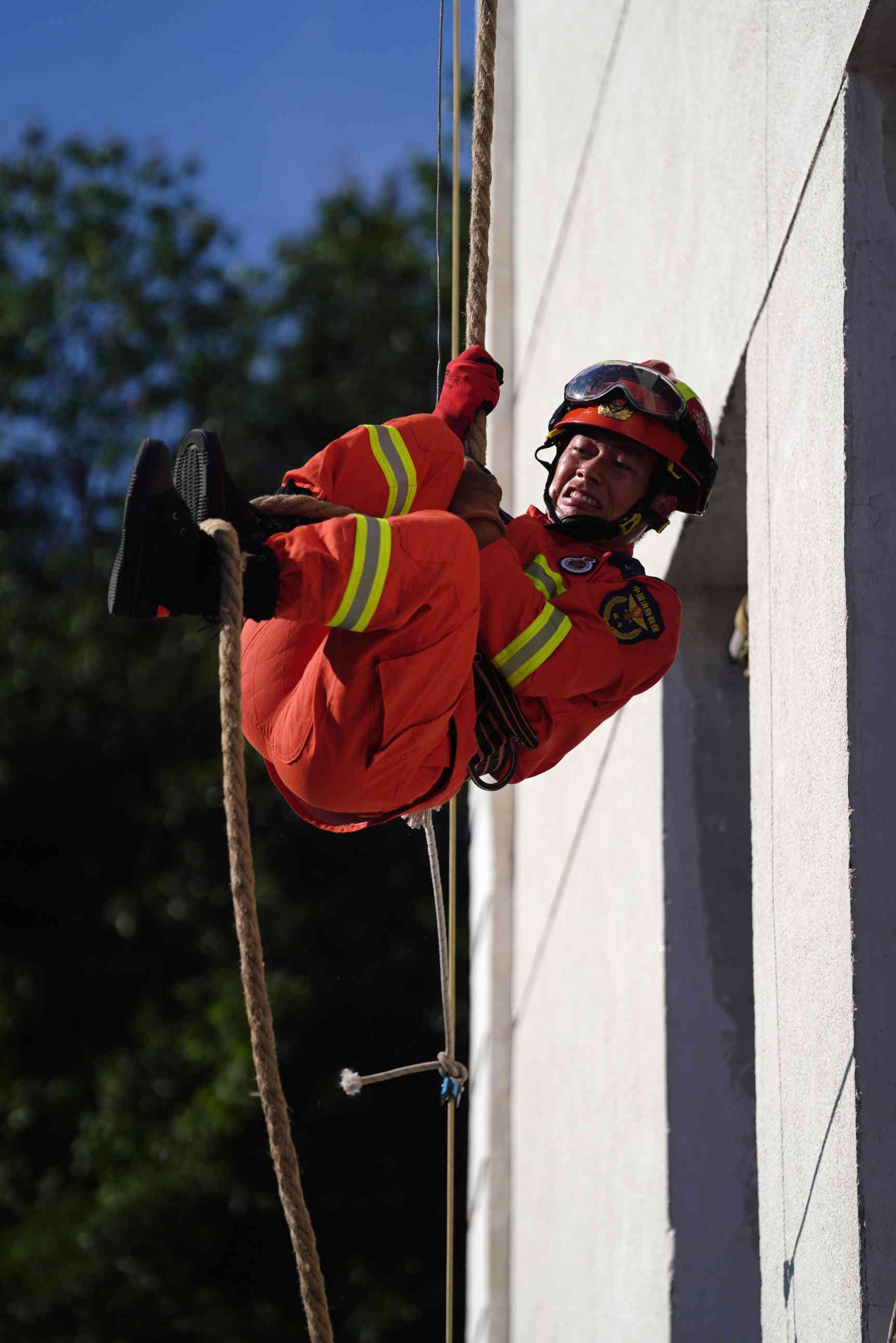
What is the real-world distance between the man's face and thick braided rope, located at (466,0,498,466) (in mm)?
304

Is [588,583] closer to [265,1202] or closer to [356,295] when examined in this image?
[265,1202]

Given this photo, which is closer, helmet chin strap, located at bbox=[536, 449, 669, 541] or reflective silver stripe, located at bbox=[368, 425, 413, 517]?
reflective silver stripe, located at bbox=[368, 425, 413, 517]

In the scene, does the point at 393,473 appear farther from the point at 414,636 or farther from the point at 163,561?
the point at 163,561

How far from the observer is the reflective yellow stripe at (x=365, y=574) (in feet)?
8.00

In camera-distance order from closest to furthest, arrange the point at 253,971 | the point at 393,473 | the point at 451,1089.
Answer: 1. the point at 253,971
2. the point at 393,473
3. the point at 451,1089

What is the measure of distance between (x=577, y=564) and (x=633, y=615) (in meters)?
0.14

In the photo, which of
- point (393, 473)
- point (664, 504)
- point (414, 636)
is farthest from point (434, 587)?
point (664, 504)

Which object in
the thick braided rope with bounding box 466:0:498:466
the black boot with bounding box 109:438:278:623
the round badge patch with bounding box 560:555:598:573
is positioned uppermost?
the thick braided rope with bounding box 466:0:498:466

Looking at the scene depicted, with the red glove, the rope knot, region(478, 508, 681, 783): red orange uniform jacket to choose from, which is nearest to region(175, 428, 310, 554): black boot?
region(478, 508, 681, 783): red orange uniform jacket

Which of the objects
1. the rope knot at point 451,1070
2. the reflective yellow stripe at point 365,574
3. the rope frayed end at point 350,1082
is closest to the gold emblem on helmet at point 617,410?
the reflective yellow stripe at point 365,574

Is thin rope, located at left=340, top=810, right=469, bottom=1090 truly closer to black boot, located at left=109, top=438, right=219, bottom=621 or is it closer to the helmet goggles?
the helmet goggles

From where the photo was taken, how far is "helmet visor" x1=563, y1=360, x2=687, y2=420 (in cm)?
302

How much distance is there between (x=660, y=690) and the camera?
4.14 meters

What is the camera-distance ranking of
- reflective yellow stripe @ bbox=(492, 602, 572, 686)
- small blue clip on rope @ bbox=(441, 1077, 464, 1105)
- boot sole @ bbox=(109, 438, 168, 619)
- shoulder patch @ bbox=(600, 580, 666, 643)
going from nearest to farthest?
boot sole @ bbox=(109, 438, 168, 619) → reflective yellow stripe @ bbox=(492, 602, 572, 686) → shoulder patch @ bbox=(600, 580, 666, 643) → small blue clip on rope @ bbox=(441, 1077, 464, 1105)
